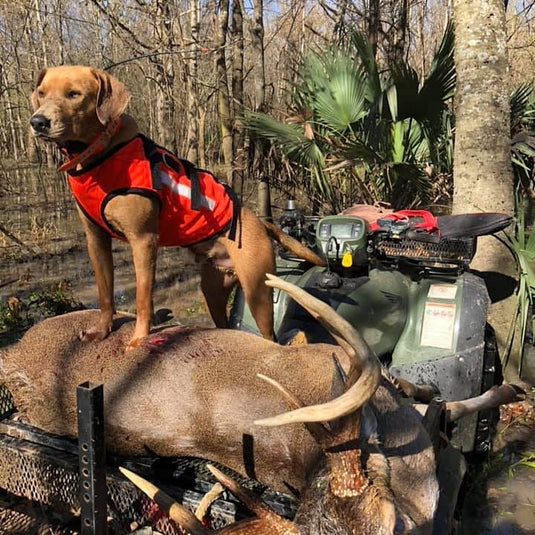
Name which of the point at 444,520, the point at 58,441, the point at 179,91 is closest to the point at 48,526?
the point at 58,441

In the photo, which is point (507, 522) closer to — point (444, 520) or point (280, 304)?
point (444, 520)

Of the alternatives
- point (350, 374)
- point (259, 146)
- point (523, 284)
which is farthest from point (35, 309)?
point (350, 374)

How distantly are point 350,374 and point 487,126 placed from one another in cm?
353

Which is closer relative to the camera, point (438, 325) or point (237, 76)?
point (438, 325)

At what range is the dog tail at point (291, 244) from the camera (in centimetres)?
317

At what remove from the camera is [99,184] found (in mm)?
2512

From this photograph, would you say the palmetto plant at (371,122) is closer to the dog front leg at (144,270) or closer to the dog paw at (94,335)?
the dog front leg at (144,270)

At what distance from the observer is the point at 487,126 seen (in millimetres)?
4387

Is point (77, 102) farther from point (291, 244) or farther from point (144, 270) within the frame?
point (291, 244)

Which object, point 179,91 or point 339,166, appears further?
point 179,91

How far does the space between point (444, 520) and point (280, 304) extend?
204 centimetres

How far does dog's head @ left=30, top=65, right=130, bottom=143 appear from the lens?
2.42 m

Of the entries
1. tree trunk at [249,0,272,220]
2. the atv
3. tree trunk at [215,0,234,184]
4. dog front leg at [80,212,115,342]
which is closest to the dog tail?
the atv

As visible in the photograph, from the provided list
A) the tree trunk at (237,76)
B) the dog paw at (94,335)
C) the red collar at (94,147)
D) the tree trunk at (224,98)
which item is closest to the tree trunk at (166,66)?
the tree trunk at (224,98)
